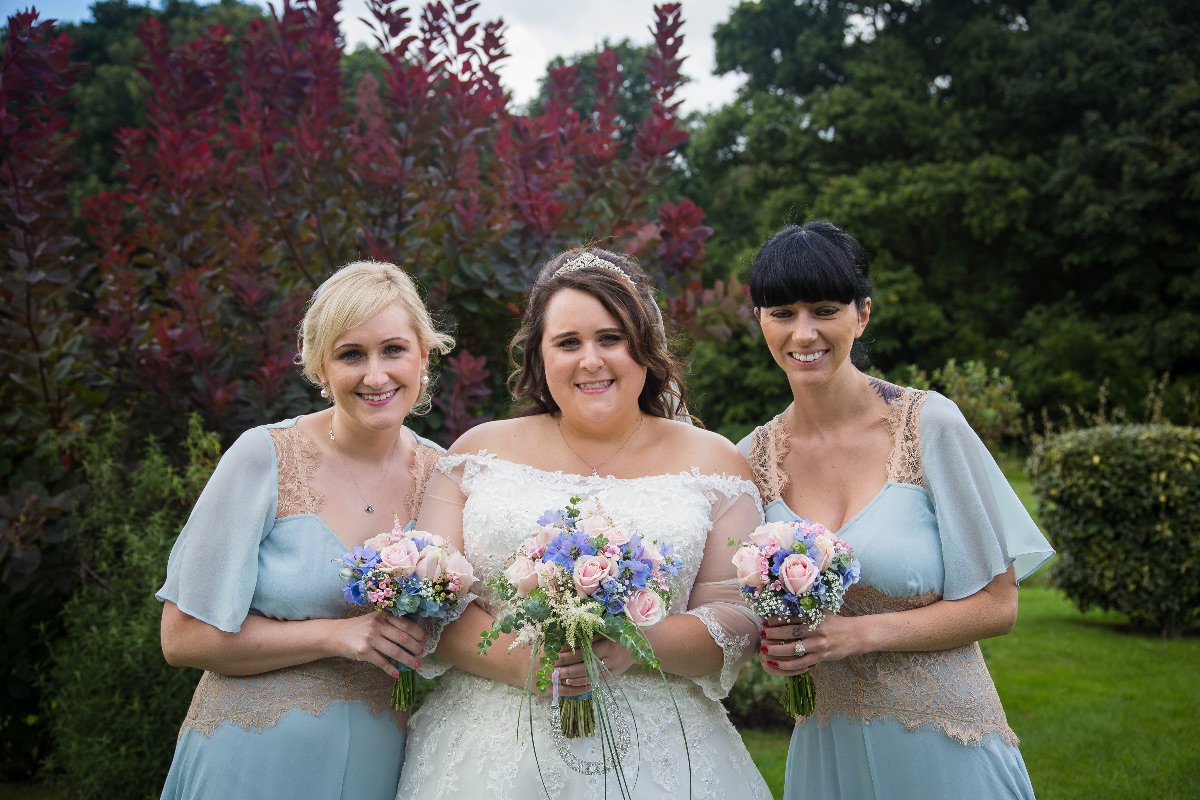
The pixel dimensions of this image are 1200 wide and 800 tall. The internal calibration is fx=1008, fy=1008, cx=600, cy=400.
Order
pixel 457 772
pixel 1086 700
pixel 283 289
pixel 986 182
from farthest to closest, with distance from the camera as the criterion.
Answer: pixel 986 182, pixel 1086 700, pixel 283 289, pixel 457 772

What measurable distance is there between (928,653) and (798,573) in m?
0.87

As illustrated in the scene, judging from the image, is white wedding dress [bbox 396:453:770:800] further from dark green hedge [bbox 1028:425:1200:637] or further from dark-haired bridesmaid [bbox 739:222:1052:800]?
dark green hedge [bbox 1028:425:1200:637]

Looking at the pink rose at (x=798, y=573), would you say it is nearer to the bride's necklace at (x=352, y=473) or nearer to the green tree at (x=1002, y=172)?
the bride's necklace at (x=352, y=473)

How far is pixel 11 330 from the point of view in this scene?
551cm

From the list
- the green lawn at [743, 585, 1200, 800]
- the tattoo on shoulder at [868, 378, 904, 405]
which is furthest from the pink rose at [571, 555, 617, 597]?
the green lawn at [743, 585, 1200, 800]

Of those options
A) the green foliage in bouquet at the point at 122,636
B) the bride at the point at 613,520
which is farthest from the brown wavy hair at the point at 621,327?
the green foliage in bouquet at the point at 122,636

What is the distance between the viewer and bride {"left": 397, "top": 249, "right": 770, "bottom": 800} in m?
3.45

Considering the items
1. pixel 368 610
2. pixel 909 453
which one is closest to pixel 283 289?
pixel 368 610

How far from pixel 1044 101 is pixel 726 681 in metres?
29.0

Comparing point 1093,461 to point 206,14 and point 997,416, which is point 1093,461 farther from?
point 206,14

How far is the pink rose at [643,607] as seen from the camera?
299 cm

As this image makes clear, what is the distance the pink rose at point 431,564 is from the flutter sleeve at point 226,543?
654 millimetres
